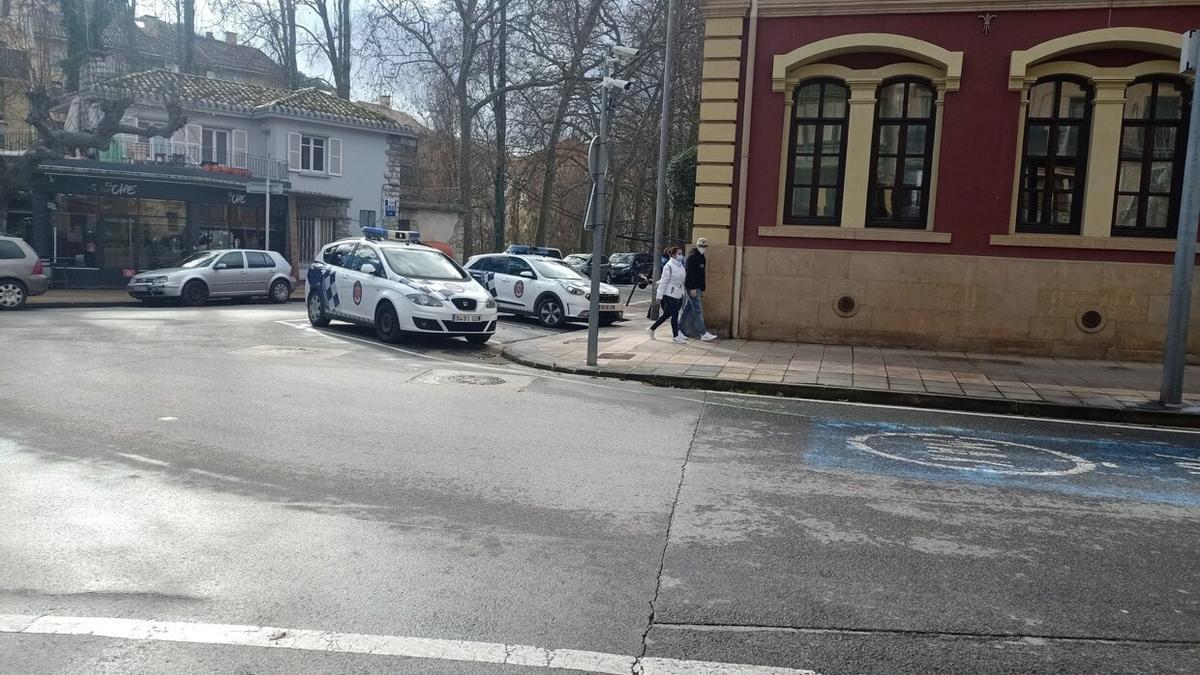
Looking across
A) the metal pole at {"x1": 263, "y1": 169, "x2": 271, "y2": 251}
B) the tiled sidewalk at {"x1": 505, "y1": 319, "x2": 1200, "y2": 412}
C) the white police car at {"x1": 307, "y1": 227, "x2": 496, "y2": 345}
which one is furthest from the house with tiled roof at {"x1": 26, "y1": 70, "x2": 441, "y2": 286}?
the tiled sidewalk at {"x1": 505, "y1": 319, "x2": 1200, "y2": 412}

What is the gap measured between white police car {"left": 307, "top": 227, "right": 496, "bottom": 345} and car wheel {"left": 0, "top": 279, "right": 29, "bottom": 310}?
6.94 metres

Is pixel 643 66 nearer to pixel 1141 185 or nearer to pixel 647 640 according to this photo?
pixel 1141 185

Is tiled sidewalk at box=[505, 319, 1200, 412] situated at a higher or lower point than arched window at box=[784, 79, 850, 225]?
lower

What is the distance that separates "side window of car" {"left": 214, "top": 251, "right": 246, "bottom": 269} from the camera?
2194 centimetres

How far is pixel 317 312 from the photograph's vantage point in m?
16.3

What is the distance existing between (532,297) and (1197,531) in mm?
14193

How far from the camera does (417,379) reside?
10.7 metres

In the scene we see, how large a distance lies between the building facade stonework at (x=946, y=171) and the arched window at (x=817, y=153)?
25 millimetres

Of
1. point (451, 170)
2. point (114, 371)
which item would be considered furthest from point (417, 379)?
point (451, 170)

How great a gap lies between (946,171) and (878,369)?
14.1 ft

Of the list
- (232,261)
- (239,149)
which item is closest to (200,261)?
(232,261)

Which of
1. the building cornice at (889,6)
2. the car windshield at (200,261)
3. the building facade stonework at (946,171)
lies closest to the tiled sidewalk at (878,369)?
the building facade stonework at (946,171)

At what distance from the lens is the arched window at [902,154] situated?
14.7m

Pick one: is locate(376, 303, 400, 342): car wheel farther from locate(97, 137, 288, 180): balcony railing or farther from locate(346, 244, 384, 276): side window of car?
locate(97, 137, 288, 180): balcony railing
